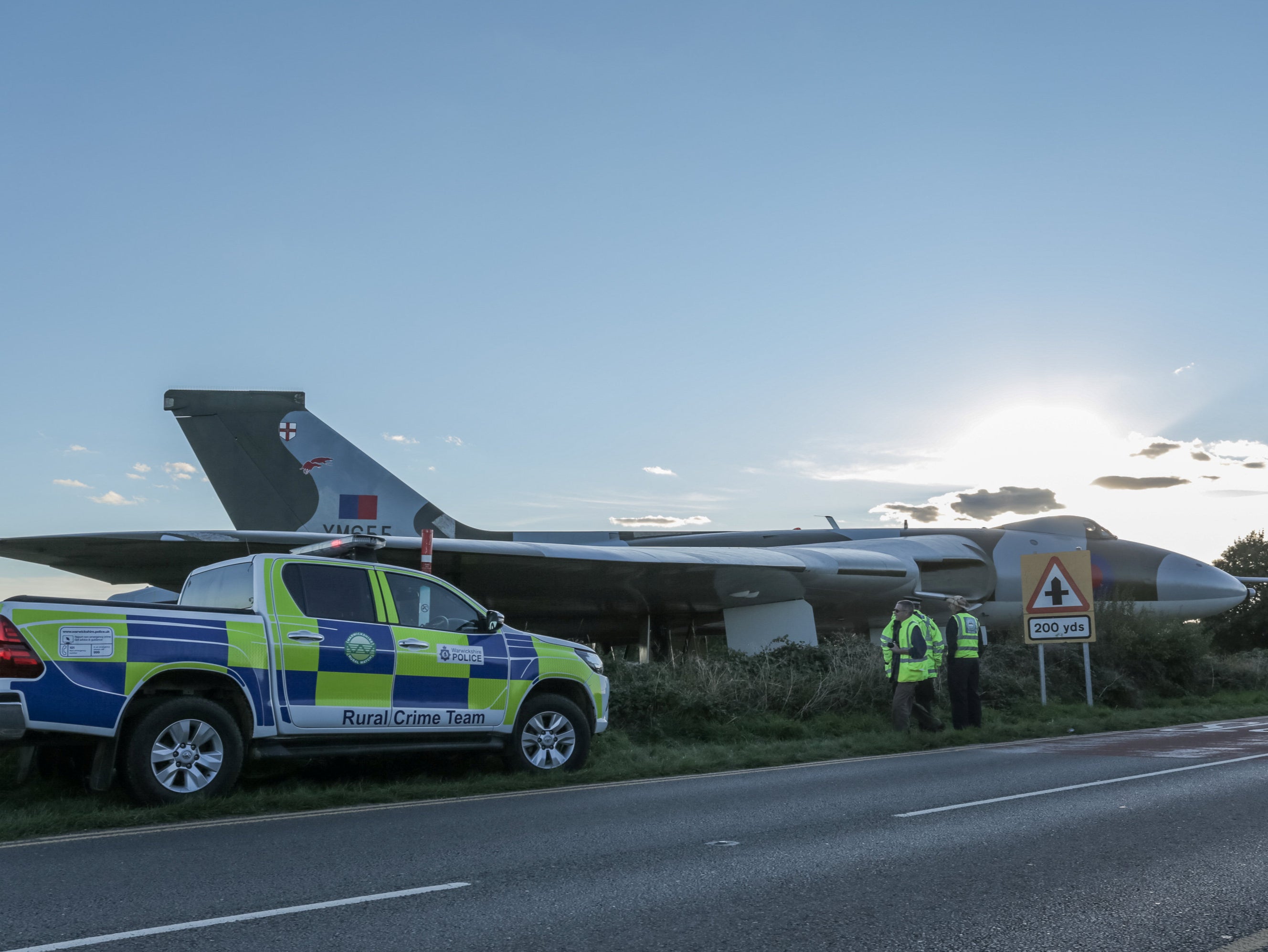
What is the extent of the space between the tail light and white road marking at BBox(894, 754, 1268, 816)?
5.72 metres

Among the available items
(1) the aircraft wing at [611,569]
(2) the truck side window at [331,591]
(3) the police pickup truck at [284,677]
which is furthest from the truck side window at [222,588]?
(1) the aircraft wing at [611,569]

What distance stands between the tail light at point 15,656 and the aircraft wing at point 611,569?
8326 mm

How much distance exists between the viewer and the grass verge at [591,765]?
705cm

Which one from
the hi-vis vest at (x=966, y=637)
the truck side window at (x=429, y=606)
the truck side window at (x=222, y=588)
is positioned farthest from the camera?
the hi-vis vest at (x=966, y=637)

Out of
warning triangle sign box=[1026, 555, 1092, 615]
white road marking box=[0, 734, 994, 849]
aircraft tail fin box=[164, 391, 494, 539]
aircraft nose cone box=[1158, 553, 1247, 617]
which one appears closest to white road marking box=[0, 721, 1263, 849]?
white road marking box=[0, 734, 994, 849]

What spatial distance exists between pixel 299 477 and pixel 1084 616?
49.0ft

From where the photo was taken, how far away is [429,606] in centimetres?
888

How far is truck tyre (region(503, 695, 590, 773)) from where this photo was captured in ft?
29.7

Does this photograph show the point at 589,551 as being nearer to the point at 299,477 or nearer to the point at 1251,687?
the point at 299,477

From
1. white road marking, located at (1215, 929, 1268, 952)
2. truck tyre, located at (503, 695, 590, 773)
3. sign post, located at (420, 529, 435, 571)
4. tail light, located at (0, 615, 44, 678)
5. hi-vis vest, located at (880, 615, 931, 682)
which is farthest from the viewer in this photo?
hi-vis vest, located at (880, 615, 931, 682)

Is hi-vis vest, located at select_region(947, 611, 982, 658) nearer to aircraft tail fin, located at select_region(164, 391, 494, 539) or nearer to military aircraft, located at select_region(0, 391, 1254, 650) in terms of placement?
military aircraft, located at select_region(0, 391, 1254, 650)

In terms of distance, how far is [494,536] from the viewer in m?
22.0

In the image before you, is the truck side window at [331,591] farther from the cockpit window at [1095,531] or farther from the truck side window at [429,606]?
the cockpit window at [1095,531]

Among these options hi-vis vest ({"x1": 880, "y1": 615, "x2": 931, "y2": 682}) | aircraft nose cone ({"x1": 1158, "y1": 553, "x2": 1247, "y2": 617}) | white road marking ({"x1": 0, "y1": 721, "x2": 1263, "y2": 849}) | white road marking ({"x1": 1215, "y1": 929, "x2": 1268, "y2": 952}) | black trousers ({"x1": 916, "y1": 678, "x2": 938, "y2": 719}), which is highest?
aircraft nose cone ({"x1": 1158, "y1": 553, "x2": 1247, "y2": 617})
